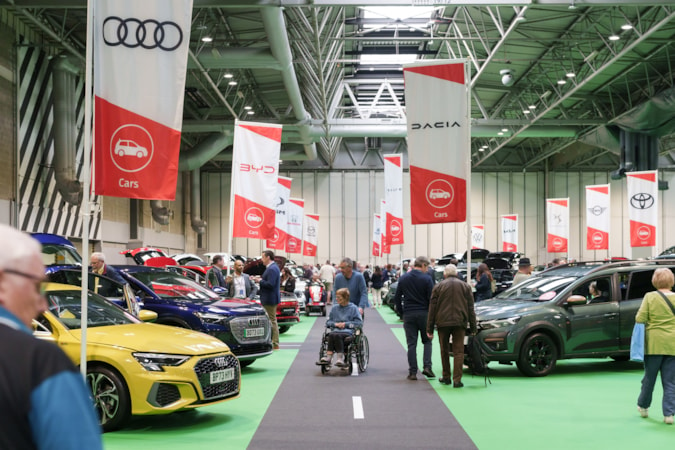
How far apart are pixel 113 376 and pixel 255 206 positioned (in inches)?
313

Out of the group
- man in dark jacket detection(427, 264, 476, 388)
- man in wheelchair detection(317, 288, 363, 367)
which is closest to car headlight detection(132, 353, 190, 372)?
man in dark jacket detection(427, 264, 476, 388)

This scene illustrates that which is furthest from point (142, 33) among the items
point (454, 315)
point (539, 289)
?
point (539, 289)

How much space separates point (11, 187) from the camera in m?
22.5

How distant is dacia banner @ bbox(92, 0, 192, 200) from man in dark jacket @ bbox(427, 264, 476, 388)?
4.96 meters

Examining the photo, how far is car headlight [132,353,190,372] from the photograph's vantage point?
7.63m

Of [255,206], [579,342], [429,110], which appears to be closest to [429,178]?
[429,110]

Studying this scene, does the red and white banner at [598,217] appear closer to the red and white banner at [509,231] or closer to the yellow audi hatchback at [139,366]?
the red and white banner at [509,231]

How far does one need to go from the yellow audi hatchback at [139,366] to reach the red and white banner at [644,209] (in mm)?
16374

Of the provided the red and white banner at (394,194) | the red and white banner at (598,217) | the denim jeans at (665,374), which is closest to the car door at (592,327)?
the denim jeans at (665,374)

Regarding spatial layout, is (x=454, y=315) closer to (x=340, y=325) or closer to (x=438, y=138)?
(x=340, y=325)

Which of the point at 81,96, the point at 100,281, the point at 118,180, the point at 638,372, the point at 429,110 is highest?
the point at 81,96

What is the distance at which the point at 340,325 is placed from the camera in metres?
12.3

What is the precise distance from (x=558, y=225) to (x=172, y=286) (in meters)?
22.5

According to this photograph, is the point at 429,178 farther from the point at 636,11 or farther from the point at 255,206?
the point at 636,11
